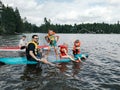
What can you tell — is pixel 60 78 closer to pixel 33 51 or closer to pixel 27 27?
pixel 33 51

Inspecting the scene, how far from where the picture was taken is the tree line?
310 feet

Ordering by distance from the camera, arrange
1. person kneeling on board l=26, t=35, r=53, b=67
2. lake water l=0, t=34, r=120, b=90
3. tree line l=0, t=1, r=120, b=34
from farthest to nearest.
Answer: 1. tree line l=0, t=1, r=120, b=34
2. person kneeling on board l=26, t=35, r=53, b=67
3. lake water l=0, t=34, r=120, b=90

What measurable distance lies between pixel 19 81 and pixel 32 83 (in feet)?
2.72

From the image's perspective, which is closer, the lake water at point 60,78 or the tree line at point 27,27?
the lake water at point 60,78

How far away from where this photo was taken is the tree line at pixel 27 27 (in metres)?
94.5

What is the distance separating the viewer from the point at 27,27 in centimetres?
16850

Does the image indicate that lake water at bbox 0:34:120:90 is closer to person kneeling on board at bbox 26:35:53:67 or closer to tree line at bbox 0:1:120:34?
person kneeling on board at bbox 26:35:53:67

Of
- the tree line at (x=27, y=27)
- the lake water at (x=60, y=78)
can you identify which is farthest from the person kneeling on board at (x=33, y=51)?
the tree line at (x=27, y=27)

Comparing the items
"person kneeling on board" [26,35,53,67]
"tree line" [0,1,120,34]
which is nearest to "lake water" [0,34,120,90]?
"person kneeling on board" [26,35,53,67]

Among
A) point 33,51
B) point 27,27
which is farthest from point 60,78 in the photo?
point 27,27

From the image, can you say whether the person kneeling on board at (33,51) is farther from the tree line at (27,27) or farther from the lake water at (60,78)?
the tree line at (27,27)

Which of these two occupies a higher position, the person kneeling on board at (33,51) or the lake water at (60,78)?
the person kneeling on board at (33,51)

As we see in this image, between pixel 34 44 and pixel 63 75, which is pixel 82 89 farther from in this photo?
pixel 34 44

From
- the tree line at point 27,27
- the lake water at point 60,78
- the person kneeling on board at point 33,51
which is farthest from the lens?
the tree line at point 27,27
